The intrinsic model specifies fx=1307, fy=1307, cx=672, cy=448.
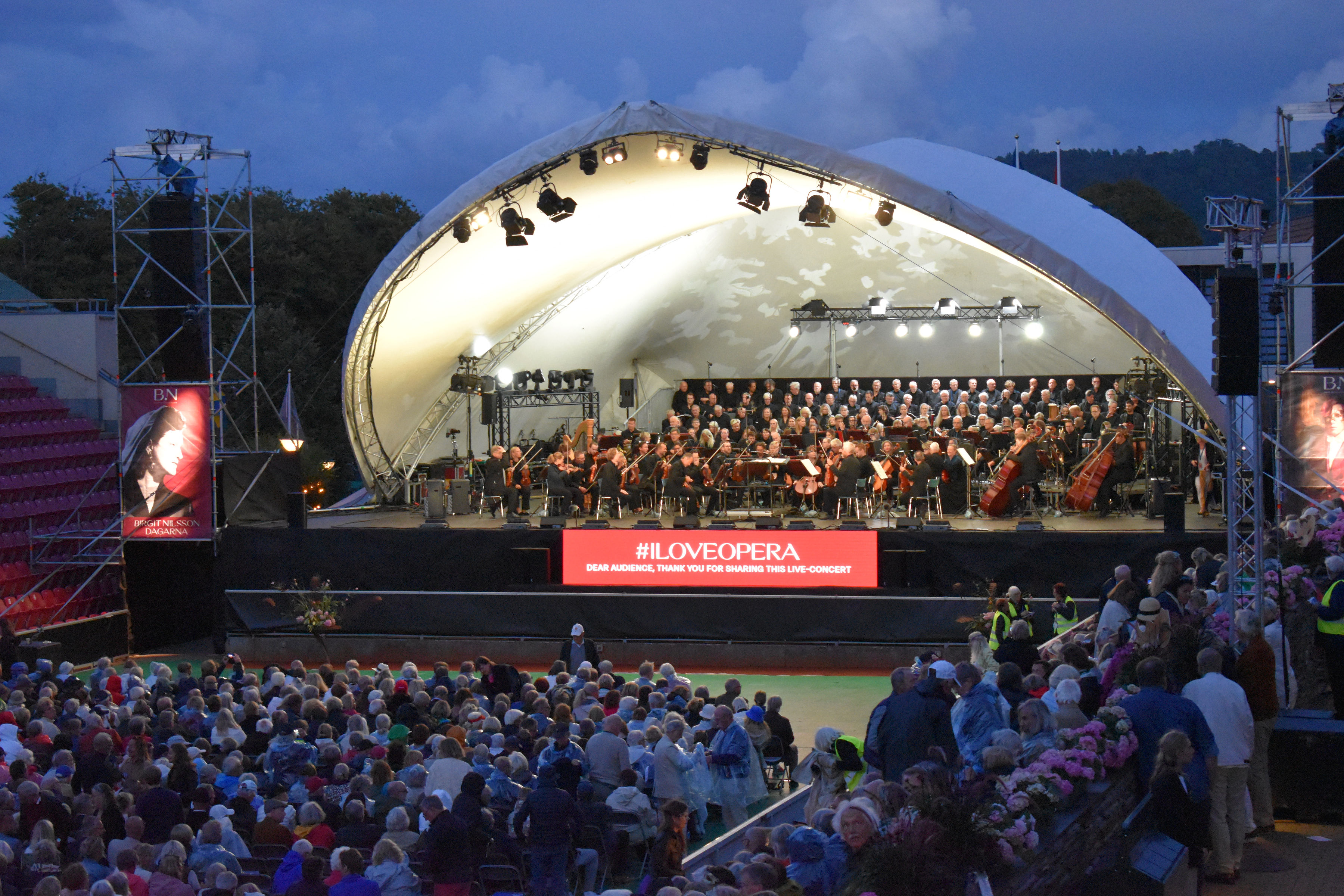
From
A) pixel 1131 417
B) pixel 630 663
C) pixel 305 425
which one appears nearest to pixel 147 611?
pixel 630 663

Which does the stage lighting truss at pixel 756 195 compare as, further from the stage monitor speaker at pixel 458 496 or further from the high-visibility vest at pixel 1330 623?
the high-visibility vest at pixel 1330 623

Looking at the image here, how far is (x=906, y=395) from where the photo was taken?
23.5 metres

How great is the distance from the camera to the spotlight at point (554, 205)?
17234mm

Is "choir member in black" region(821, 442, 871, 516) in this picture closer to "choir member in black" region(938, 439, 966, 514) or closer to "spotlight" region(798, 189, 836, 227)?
"choir member in black" region(938, 439, 966, 514)

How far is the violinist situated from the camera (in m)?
19.6

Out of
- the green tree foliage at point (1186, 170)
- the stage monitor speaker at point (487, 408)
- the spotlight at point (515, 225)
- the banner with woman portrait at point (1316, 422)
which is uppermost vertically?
the green tree foliage at point (1186, 170)

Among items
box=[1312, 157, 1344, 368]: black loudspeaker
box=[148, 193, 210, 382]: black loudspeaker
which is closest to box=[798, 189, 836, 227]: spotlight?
box=[1312, 157, 1344, 368]: black loudspeaker

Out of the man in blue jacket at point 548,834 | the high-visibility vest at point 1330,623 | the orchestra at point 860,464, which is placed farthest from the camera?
the orchestra at point 860,464

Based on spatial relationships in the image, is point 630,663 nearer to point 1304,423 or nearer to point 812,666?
point 812,666

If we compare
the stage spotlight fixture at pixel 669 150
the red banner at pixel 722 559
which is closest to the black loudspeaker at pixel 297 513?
the red banner at pixel 722 559

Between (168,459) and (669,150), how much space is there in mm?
8233

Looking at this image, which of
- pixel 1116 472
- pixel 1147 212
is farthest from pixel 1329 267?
pixel 1147 212

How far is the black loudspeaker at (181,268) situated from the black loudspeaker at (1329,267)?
48.7 feet

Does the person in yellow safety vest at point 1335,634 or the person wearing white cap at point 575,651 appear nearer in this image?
the person in yellow safety vest at point 1335,634
